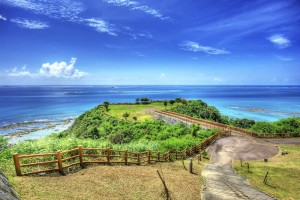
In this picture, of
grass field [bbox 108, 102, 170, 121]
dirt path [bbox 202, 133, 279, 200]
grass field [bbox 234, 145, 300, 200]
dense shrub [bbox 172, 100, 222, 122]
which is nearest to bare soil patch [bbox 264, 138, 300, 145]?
dirt path [bbox 202, 133, 279, 200]

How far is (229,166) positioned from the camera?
2017 cm

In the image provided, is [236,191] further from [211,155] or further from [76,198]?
[211,155]

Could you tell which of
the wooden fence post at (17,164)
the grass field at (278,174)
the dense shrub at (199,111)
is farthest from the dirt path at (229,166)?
the dense shrub at (199,111)

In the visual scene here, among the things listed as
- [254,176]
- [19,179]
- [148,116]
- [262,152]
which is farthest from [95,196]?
[148,116]

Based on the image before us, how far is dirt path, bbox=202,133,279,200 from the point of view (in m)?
12.4

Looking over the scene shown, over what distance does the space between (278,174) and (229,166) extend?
4.22m

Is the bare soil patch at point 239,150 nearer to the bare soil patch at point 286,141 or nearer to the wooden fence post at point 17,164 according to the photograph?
the bare soil patch at point 286,141

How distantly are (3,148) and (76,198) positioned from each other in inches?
368

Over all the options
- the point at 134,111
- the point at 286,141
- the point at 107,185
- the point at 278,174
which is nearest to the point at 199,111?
the point at 134,111

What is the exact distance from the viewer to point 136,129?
46.1m

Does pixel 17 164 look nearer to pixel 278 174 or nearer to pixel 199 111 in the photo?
pixel 278 174

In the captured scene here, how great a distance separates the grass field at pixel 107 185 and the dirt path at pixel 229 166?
121cm

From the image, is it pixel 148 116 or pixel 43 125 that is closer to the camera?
pixel 148 116

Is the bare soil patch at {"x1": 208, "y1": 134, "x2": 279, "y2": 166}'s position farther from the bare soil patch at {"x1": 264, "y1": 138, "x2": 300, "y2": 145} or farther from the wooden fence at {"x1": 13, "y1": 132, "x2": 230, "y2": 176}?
the wooden fence at {"x1": 13, "y1": 132, "x2": 230, "y2": 176}
